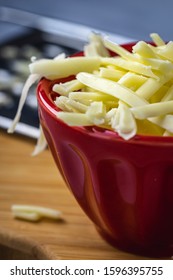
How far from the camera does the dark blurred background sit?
2.27 metres

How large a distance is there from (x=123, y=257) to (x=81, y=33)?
0.86 meters

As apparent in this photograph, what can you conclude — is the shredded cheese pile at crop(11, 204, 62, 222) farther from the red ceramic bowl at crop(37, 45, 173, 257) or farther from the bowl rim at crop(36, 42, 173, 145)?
the bowl rim at crop(36, 42, 173, 145)

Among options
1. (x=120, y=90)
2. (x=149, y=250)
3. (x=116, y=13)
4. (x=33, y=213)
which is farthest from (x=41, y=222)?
(x=116, y=13)

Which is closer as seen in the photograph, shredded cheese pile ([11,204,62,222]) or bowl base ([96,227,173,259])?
bowl base ([96,227,173,259])

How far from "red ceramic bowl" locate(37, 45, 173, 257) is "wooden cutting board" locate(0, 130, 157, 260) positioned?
0.04 meters

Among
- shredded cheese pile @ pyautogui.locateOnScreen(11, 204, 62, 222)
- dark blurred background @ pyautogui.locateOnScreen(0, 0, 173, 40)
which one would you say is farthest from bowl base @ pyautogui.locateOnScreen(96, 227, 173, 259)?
dark blurred background @ pyautogui.locateOnScreen(0, 0, 173, 40)

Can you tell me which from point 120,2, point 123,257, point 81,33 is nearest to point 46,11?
point 120,2

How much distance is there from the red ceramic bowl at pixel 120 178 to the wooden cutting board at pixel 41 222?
4 centimetres

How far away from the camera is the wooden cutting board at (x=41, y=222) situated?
955 mm

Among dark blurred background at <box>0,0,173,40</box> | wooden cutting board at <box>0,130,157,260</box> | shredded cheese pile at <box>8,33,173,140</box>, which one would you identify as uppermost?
shredded cheese pile at <box>8,33,173,140</box>

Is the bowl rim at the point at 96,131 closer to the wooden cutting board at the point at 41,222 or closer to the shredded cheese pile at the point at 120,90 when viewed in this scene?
the shredded cheese pile at the point at 120,90

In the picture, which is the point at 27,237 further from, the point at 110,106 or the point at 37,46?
the point at 37,46

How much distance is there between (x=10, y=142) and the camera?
1.23 meters

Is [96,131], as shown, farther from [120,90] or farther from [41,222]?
[41,222]
